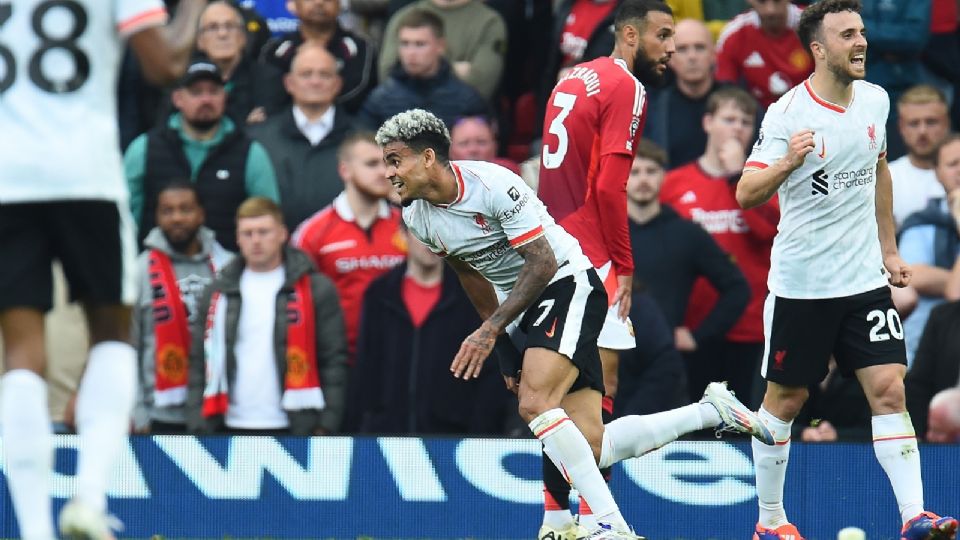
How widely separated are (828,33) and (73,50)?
136 inches

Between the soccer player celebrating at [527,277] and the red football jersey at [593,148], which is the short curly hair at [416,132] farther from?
the red football jersey at [593,148]

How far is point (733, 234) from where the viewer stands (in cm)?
1098

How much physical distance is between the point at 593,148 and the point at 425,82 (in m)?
3.74

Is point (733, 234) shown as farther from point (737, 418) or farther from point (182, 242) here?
point (182, 242)

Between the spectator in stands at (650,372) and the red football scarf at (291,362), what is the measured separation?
1789 millimetres

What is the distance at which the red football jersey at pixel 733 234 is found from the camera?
1087cm

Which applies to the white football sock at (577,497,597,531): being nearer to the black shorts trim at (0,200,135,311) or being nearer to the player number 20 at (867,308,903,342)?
the player number 20 at (867,308,903,342)

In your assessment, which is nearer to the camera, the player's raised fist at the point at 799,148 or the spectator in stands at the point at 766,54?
the player's raised fist at the point at 799,148

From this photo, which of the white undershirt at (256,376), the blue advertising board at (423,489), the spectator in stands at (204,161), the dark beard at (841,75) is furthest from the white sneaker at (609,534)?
the spectator in stands at (204,161)

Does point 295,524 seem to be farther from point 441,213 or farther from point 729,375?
point 729,375

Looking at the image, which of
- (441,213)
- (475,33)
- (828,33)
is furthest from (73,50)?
(475,33)

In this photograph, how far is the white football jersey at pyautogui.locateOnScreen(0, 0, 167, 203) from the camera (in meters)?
5.95

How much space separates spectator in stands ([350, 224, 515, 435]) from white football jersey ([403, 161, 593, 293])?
8.08 feet

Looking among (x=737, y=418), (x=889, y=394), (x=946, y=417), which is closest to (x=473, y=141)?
(x=946, y=417)
